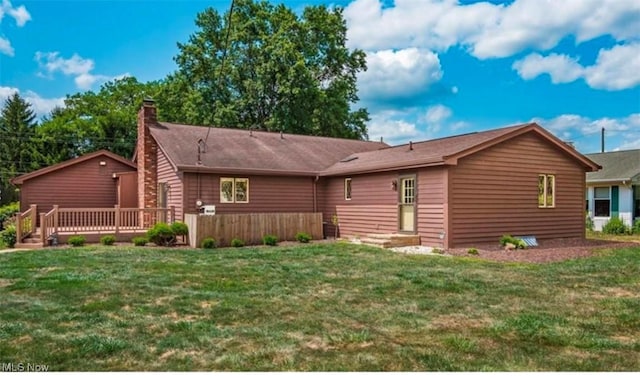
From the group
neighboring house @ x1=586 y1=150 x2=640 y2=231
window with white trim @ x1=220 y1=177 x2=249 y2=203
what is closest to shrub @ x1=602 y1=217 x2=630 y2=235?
neighboring house @ x1=586 y1=150 x2=640 y2=231

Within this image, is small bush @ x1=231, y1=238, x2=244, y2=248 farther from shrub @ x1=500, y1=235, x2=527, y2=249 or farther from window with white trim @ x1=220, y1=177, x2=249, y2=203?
shrub @ x1=500, y1=235, x2=527, y2=249

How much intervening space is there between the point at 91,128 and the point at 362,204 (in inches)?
1173

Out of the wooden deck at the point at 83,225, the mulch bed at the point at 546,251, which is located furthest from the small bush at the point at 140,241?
the mulch bed at the point at 546,251

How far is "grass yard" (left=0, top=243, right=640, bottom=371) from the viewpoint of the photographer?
12.1ft

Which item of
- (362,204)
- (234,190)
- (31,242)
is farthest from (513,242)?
(31,242)

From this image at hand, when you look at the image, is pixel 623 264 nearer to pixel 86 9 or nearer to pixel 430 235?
pixel 430 235

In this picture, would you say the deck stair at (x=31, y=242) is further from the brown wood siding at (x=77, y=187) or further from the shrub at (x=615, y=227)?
the shrub at (x=615, y=227)

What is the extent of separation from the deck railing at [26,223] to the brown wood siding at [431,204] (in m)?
11.4

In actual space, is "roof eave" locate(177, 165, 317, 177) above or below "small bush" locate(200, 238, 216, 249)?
above

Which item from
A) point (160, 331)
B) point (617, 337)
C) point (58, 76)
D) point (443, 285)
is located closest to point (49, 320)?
point (160, 331)

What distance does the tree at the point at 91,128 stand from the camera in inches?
→ 1411

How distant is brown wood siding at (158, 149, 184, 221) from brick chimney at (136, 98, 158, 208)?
410 mm

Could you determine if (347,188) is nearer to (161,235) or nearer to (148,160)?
(161,235)

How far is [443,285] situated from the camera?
688 centimetres
